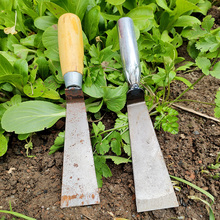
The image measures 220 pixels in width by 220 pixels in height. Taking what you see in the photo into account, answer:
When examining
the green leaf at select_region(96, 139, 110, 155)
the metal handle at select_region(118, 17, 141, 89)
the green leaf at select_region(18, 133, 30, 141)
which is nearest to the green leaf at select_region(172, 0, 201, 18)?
the metal handle at select_region(118, 17, 141, 89)

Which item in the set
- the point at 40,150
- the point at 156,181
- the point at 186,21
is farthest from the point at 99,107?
the point at 186,21

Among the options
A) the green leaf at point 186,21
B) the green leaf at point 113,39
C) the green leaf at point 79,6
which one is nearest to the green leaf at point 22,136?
the green leaf at point 113,39

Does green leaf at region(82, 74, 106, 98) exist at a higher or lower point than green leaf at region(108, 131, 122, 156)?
higher

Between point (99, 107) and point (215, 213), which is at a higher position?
point (99, 107)

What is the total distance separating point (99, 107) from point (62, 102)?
0.83ft

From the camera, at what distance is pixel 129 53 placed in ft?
4.10

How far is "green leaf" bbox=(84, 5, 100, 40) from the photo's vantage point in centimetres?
137

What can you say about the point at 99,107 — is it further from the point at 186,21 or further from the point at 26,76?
the point at 186,21

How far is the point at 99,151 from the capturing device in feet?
3.63

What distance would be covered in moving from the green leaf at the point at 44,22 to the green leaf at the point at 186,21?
855 millimetres

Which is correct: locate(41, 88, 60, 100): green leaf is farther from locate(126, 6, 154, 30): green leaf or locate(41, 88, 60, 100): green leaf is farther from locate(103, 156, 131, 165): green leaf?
locate(126, 6, 154, 30): green leaf

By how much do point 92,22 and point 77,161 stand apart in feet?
2.87

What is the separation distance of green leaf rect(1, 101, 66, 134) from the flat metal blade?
1.38 feet

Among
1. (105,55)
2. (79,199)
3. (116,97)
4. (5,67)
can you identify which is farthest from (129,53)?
(79,199)
